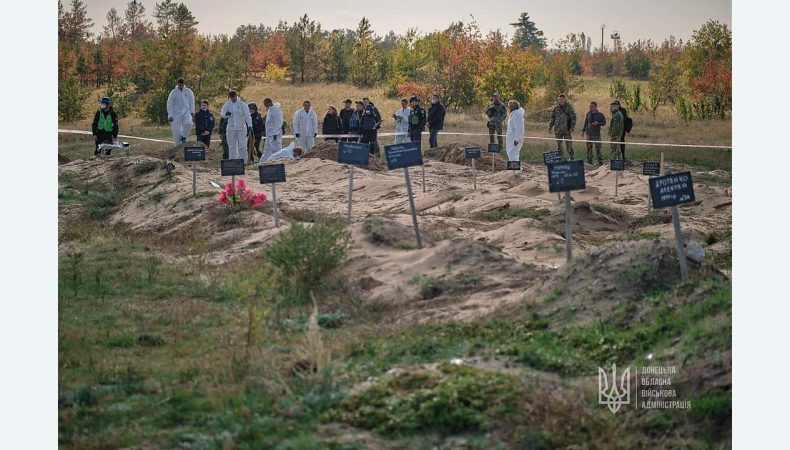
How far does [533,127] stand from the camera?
1577 inches

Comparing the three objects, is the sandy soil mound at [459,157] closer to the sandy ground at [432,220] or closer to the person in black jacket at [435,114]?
the sandy ground at [432,220]

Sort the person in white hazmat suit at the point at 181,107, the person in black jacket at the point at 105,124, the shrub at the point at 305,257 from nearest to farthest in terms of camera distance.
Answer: the shrub at the point at 305,257, the person in black jacket at the point at 105,124, the person in white hazmat suit at the point at 181,107

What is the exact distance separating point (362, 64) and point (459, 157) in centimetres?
3079

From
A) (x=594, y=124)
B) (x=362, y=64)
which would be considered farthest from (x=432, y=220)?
(x=362, y=64)

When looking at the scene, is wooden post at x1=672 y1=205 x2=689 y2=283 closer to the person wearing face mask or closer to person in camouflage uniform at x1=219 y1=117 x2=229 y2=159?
person in camouflage uniform at x1=219 y1=117 x2=229 y2=159

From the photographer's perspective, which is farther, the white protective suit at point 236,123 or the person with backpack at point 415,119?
the person with backpack at point 415,119

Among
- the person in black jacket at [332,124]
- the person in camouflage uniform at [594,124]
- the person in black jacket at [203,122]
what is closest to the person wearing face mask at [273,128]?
the person in black jacket at [203,122]

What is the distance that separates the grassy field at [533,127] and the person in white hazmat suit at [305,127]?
406 centimetres

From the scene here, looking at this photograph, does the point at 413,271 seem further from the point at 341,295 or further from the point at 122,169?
the point at 122,169

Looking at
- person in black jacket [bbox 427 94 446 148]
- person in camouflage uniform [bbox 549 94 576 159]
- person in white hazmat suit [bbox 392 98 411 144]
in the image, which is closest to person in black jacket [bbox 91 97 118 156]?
person in white hazmat suit [bbox 392 98 411 144]

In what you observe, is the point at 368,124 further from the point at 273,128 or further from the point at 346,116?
the point at 273,128

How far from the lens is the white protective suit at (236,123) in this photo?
81.2 feet

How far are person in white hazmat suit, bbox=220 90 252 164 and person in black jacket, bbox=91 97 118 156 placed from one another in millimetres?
2288

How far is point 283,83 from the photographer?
5653 centimetres
